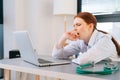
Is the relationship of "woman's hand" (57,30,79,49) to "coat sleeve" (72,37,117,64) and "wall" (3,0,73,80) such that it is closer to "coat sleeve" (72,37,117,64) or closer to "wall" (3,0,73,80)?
"coat sleeve" (72,37,117,64)

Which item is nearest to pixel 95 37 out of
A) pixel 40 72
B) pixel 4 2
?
pixel 40 72

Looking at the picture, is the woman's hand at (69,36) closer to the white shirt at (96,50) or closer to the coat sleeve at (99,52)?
the white shirt at (96,50)

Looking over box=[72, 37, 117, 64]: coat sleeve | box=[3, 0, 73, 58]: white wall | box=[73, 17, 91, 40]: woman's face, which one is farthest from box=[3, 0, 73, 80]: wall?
box=[72, 37, 117, 64]: coat sleeve

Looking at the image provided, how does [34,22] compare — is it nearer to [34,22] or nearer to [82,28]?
[34,22]

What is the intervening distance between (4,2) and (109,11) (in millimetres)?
1495

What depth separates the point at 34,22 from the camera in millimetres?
2996

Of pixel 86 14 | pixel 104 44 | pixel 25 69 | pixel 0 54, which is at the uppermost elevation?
pixel 86 14

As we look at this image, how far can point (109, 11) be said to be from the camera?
2.82 metres

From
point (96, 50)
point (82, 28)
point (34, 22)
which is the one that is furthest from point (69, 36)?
point (34, 22)

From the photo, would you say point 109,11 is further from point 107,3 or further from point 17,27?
point 17,27

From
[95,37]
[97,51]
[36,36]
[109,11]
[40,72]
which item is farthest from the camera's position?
[36,36]

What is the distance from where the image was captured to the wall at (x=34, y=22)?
9.47ft

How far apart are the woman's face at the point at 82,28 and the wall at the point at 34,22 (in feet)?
5.02

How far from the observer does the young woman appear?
1309 mm
